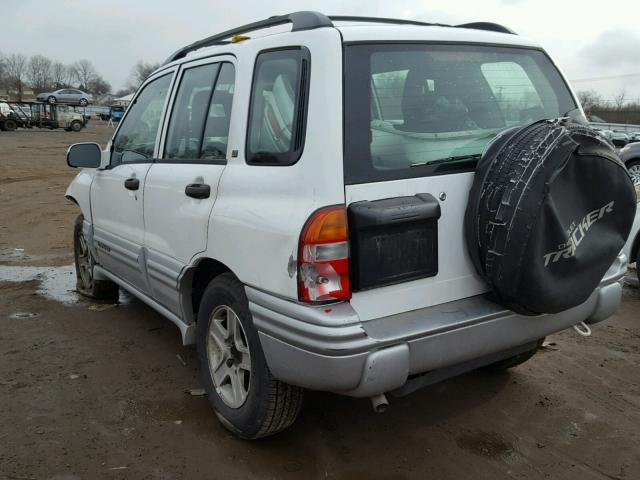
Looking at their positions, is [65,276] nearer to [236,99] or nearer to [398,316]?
[236,99]

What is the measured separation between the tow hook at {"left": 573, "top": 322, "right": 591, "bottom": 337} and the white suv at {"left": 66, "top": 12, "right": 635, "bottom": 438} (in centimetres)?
15

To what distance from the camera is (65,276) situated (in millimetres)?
6125

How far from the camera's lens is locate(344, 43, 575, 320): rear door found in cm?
230

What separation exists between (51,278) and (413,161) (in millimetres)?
4851

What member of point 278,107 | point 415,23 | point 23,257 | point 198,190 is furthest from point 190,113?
point 23,257

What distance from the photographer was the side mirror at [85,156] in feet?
13.9

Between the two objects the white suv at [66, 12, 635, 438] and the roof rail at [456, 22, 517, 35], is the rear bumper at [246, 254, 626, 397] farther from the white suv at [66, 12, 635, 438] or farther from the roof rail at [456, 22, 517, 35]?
the roof rail at [456, 22, 517, 35]

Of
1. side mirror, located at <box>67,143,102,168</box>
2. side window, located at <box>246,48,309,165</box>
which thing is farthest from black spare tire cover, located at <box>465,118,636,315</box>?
side mirror, located at <box>67,143,102,168</box>

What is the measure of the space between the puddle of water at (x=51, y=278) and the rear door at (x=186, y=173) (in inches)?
90.6

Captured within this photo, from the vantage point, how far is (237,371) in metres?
2.91

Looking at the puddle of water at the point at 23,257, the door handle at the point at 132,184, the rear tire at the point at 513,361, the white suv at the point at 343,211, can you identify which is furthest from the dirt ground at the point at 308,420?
the puddle of water at the point at 23,257

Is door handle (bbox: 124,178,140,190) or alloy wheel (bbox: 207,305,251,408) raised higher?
door handle (bbox: 124,178,140,190)

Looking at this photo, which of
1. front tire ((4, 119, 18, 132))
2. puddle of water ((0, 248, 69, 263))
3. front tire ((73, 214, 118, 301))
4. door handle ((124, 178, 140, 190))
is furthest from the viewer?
front tire ((4, 119, 18, 132))

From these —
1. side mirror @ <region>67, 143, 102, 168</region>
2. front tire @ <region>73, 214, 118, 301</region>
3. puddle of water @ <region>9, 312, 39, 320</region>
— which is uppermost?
side mirror @ <region>67, 143, 102, 168</region>
